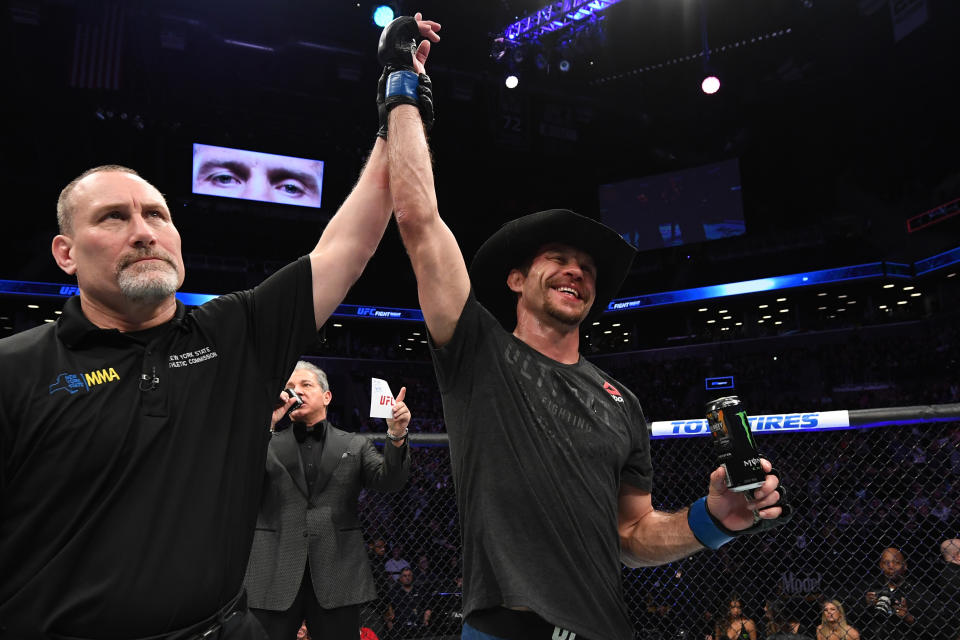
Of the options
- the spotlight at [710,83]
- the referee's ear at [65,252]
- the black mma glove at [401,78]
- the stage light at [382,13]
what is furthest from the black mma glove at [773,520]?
the spotlight at [710,83]

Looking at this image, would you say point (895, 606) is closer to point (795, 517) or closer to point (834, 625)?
point (834, 625)

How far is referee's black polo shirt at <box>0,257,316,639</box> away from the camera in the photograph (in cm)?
124

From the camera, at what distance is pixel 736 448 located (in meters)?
1.65

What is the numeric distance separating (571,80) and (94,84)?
379 inches

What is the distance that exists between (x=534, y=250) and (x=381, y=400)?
5.15ft

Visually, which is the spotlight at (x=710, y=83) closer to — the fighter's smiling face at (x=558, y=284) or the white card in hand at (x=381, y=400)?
the white card in hand at (x=381, y=400)

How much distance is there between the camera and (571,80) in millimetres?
15320

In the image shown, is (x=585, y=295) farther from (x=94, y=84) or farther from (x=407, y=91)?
(x=94, y=84)

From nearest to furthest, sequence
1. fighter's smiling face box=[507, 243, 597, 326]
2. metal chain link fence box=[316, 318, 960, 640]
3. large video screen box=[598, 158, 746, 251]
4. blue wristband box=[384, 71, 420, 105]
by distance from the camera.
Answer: blue wristband box=[384, 71, 420, 105], fighter's smiling face box=[507, 243, 597, 326], metal chain link fence box=[316, 318, 960, 640], large video screen box=[598, 158, 746, 251]

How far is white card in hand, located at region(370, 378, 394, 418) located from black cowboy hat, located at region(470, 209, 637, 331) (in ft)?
4.13

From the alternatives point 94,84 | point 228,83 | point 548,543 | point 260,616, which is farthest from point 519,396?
point 228,83

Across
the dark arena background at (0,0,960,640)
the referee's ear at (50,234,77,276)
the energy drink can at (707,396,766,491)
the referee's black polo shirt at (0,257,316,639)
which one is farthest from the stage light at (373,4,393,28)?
the energy drink can at (707,396,766,491)

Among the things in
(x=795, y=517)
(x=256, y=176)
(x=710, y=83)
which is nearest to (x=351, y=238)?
(x=795, y=517)

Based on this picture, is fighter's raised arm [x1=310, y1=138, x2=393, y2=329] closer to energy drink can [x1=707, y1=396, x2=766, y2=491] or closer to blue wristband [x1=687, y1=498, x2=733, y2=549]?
energy drink can [x1=707, y1=396, x2=766, y2=491]
